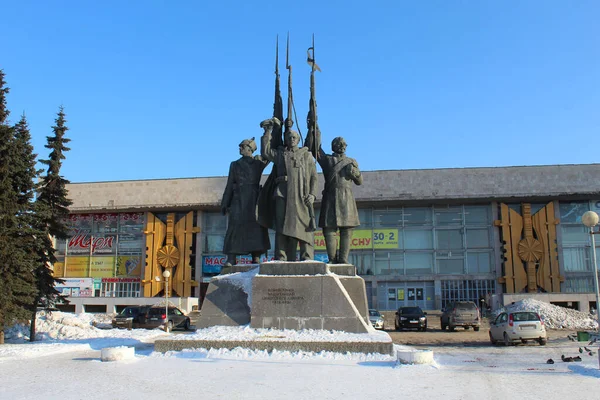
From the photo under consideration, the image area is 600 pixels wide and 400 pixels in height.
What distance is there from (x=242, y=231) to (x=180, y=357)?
11.2 ft

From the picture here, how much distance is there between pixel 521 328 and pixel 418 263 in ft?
82.7

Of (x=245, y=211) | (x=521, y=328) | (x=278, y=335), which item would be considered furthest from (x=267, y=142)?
(x=521, y=328)

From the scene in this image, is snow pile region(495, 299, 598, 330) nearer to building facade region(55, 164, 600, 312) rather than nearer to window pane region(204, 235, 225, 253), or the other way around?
building facade region(55, 164, 600, 312)

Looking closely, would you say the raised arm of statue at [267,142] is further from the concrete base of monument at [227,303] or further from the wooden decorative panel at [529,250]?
the wooden decorative panel at [529,250]

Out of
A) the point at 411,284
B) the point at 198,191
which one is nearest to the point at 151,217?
the point at 198,191

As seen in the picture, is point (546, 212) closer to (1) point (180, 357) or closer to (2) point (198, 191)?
(2) point (198, 191)

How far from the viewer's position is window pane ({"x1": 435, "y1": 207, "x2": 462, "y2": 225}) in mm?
41625

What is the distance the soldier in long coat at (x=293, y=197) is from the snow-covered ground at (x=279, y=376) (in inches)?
78.7

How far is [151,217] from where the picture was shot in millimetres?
43906

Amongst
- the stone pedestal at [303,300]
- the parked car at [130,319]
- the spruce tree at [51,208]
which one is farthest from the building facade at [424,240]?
the stone pedestal at [303,300]

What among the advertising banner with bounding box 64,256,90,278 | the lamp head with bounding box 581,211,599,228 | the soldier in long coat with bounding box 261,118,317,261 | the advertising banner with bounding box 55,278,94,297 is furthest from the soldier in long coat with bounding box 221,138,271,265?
the advertising banner with bounding box 64,256,90,278

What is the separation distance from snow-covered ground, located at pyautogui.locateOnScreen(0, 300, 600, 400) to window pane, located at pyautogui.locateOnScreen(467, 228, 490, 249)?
31.3 metres

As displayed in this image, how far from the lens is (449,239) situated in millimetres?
41344

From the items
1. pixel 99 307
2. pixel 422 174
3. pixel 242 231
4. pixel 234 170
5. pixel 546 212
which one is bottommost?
pixel 99 307
